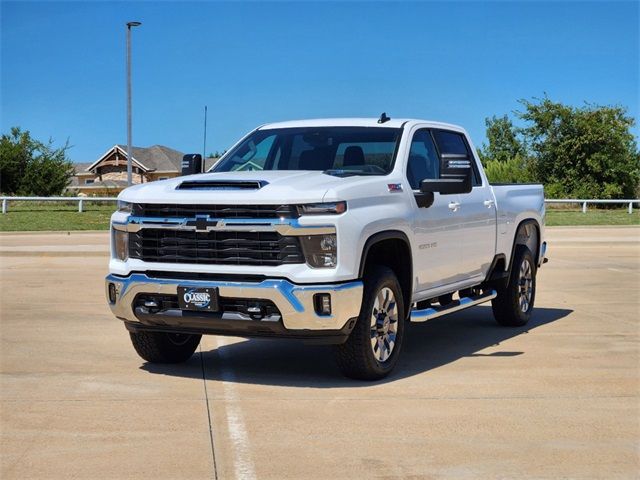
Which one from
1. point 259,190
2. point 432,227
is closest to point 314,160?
point 432,227

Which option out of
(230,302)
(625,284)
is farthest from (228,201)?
(625,284)

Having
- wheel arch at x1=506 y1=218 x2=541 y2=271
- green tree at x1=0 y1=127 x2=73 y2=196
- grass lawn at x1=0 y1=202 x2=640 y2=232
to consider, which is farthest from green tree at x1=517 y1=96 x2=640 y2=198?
wheel arch at x1=506 y1=218 x2=541 y2=271

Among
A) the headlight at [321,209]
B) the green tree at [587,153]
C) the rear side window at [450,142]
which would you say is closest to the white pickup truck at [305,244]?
the headlight at [321,209]

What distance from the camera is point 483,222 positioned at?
10422 mm

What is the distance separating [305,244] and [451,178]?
74.2 inches

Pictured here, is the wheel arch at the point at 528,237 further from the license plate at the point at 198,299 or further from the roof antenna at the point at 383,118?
the license plate at the point at 198,299

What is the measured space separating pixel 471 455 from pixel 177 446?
5.59 ft

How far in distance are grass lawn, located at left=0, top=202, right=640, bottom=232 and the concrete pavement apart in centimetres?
2129

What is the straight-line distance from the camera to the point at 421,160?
31.5 ft

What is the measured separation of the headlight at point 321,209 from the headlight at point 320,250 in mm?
173

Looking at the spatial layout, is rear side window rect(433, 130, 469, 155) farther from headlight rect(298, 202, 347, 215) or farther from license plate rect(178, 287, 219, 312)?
license plate rect(178, 287, 219, 312)

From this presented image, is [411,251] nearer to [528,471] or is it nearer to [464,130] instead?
[464,130]

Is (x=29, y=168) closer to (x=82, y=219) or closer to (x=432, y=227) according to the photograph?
(x=82, y=219)

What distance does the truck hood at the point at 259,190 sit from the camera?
7.80 m
